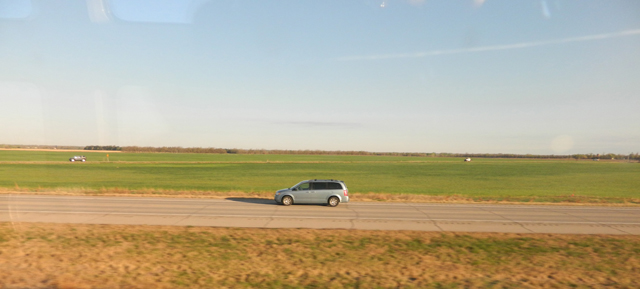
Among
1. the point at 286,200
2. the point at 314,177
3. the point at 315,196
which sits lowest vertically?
the point at 314,177

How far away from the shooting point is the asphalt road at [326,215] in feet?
56.2

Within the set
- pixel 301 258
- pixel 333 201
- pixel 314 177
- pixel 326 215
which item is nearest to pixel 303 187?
pixel 333 201

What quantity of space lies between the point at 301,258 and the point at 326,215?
9.49 meters

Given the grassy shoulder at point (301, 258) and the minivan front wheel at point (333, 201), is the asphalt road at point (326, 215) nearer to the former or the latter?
the minivan front wheel at point (333, 201)

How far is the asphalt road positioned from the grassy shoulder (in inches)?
78.1

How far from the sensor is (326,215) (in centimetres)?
2072

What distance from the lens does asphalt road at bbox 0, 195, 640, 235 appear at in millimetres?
17141

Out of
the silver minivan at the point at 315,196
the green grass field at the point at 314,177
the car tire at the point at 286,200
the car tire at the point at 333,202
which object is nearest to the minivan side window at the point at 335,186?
the silver minivan at the point at 315,196

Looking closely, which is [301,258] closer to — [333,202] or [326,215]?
[326,215]

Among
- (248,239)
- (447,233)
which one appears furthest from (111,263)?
(447,233)

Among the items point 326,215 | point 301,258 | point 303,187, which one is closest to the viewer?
point 301,258

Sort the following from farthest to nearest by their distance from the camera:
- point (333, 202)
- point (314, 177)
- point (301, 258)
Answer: point (314, 177) → point (333, 202) → point (301, 258)

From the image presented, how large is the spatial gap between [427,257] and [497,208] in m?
16.3

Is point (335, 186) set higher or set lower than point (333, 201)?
higher
